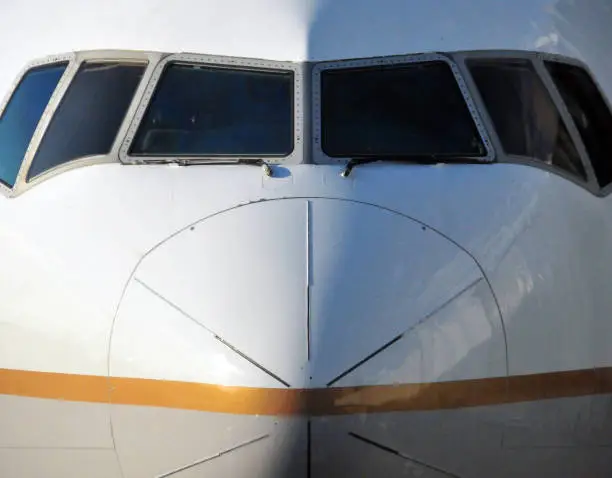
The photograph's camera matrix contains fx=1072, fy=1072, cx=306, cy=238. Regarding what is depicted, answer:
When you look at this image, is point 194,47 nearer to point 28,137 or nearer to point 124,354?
point 28,137

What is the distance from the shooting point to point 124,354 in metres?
5.15

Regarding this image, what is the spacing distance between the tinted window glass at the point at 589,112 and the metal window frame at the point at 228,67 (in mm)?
1529

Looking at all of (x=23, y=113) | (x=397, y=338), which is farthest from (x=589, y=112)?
(x=23, y=113)

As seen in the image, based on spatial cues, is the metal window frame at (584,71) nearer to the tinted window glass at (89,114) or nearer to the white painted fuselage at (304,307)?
the white painted fuselage at (304,307)

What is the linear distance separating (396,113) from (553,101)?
0.95 metres

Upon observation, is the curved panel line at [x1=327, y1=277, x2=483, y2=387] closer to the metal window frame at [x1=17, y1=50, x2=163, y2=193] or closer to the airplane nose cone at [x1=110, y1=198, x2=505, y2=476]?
the airplane nose cone at [x1=110, y1=198, x2=505, y2=476]

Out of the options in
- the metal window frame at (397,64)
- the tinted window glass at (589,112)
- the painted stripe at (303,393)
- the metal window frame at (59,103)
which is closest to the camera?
the painted stripe at (303,393)

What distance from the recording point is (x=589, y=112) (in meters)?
6.40

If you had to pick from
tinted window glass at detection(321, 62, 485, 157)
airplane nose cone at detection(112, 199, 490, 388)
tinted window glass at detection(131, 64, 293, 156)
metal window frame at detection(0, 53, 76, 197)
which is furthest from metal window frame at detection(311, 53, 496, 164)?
metal window frame at detection(0, 53, 76, 197)

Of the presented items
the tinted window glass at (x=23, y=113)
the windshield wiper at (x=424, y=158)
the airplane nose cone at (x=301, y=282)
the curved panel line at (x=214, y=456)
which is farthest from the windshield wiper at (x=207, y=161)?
the curved panel line at (x=214, y=456)

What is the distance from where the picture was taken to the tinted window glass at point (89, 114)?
6.05m

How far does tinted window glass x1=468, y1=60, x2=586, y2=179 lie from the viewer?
236 inches

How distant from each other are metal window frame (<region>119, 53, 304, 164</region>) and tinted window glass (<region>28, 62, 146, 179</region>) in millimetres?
95

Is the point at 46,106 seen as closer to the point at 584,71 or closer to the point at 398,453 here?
the point at 398,453
